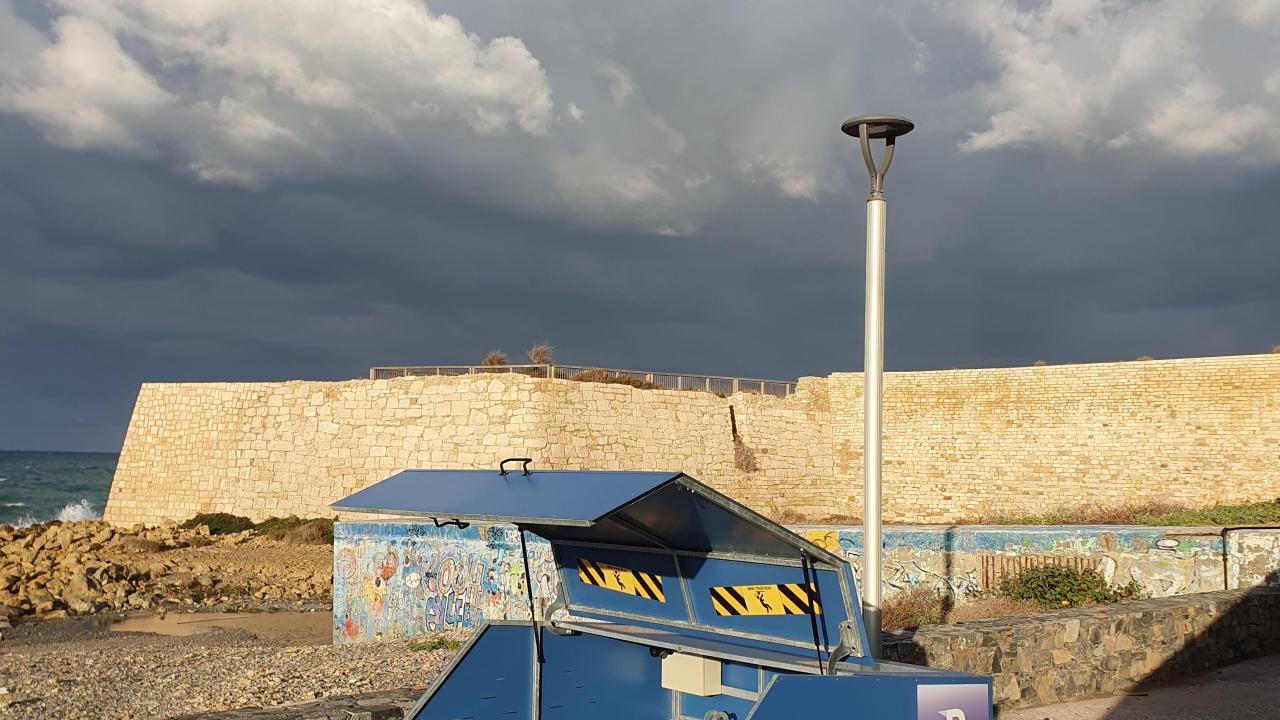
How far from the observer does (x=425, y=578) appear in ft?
57.5

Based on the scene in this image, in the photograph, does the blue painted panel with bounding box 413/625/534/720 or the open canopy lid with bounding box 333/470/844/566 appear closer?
the open canopy lid with bounding box 333/470/844/566

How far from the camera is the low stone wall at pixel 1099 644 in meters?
8.76

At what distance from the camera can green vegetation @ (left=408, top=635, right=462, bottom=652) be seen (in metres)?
15.0

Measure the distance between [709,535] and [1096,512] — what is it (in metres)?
25.5

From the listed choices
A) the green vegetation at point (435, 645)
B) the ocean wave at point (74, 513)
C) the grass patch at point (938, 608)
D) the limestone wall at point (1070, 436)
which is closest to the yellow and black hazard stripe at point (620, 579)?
the grass patch at point (938, 608)

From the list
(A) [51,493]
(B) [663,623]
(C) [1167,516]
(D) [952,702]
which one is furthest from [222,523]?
(A) [51,493]

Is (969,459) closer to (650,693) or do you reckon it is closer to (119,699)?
(119,699)

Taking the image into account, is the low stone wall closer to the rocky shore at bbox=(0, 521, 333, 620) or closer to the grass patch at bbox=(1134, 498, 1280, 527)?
the grass patch at bbox=(1134, 498, 1280, 527)

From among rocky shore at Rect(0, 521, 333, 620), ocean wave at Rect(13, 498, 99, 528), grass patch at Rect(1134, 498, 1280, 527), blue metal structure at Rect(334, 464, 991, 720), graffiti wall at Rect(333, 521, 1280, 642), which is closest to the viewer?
blue metal structure at Rect(334, 464, 991, 720)

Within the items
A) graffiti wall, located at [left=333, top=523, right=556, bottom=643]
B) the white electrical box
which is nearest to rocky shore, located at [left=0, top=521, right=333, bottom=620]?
graffiti wall, located at [left=333, top=523, right=556, bottom=643]

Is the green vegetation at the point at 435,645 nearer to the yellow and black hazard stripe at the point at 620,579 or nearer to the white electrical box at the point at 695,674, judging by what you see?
the yellow and black hazard stripe at the point at 620,579

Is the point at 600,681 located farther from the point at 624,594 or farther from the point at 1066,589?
the point at 1066,589

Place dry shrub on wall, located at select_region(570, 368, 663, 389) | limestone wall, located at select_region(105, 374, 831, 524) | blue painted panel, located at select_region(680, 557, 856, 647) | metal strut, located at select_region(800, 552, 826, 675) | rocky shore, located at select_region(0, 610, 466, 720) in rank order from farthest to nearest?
dry shrub on wall, located at select_region(570, 368, 663, 389) < limestone wall, located at select_region(105, 374, 831, 524) < rocky shore, located at select_region(0, 610, 466, 720) < blue painted panel, located at select_region(680, 557, 856, 647) < metal strut, located at select_region(800, 552, 826, 675)

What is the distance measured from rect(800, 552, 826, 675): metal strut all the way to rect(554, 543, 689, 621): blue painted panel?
93 cm
